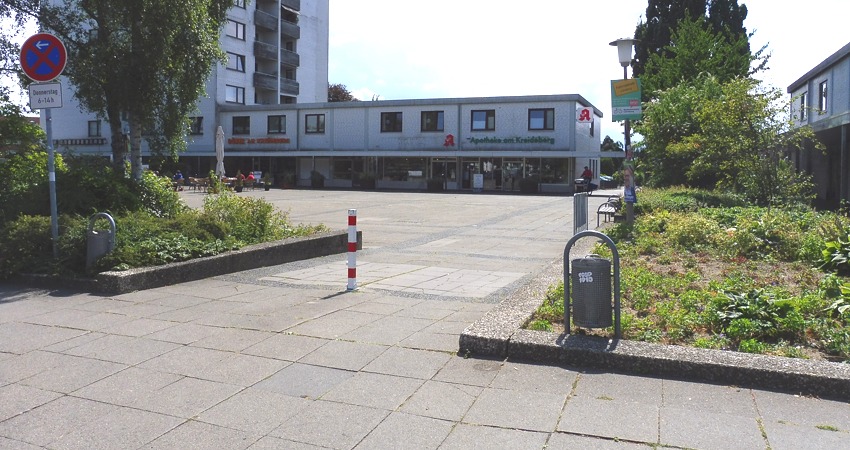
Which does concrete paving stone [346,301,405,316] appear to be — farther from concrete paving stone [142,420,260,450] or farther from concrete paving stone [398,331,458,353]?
concrete paving stone [142,420,260,450]

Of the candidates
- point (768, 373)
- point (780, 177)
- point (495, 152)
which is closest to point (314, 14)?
point (495, 152)

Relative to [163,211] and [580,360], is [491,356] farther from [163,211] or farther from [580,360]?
[163,211]

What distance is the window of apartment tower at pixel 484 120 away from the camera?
45.6m

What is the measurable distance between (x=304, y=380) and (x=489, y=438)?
1599mm

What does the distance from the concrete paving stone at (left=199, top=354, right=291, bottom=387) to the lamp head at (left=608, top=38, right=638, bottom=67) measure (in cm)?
1125

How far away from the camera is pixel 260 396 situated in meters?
4.62

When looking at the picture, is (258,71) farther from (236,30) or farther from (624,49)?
(624,49)

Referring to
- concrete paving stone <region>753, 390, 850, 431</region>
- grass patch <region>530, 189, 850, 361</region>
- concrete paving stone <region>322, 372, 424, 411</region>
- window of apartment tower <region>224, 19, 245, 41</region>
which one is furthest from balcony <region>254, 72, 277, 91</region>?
concrete paving stone <region>753, 390, 850, 431</region>

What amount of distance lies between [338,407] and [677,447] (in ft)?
6.73

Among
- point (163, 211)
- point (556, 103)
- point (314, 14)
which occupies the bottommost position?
point (163, 211)

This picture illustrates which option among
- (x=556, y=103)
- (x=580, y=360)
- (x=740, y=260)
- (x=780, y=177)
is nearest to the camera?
(x=580, y=360)

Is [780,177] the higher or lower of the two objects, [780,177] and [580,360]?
the higher

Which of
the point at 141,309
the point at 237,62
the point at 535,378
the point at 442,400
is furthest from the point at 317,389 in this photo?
the point at 237,62

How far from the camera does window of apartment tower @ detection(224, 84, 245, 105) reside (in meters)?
54.2
